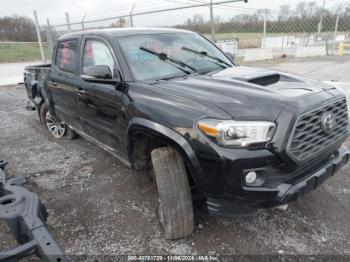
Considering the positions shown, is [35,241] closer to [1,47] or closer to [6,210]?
[6,210]

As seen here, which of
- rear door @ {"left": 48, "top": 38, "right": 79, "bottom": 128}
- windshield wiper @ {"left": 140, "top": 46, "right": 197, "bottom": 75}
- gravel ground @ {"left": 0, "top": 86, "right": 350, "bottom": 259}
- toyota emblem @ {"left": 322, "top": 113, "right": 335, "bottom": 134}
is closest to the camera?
toyota emblem @ {"left": 322, "top": 113, "right": 335, "bottom": 134}

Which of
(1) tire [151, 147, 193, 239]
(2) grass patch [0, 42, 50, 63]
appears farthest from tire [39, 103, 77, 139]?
(2) grass patch [0, 42, 50, 63]

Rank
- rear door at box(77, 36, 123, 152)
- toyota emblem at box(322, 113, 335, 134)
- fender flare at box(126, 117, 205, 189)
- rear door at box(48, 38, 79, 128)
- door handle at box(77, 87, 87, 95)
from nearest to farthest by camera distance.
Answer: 1. fender flare at box(126, 117, 205, 189)
2. toyota emblem at box(322, 113, 335, 134)
3. rear door at box(77, 36, 123, 152)
4. door handle at box(77, 87, 87, 95)
5. rear door at box(48, 38, 79, 128)

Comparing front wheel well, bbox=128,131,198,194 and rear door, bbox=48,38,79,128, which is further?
rear door, bbox=48,38,79,128

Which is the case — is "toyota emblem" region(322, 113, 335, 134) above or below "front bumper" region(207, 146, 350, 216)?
above

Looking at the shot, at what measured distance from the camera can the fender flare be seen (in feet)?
7.02

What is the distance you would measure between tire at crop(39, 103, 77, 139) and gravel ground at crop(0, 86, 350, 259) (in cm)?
117

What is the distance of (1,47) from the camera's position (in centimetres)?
3309

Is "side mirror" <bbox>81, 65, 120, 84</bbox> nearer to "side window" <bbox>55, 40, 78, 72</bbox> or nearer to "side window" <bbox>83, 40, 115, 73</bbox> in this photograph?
"side window" <bbox>83, 40, 115, 73</bbox>

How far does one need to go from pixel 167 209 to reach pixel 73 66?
8.21 feet

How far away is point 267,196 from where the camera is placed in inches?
80.4

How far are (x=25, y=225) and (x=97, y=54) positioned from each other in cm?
218

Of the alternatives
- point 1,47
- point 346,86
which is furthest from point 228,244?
point 1,47

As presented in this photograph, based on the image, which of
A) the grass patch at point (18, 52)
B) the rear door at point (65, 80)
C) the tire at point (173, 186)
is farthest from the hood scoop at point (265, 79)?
the grass patch at point (18, 52)
